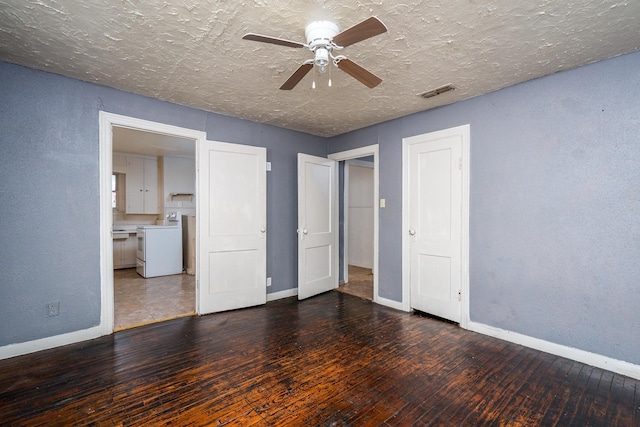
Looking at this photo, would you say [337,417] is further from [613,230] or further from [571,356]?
[613,230]

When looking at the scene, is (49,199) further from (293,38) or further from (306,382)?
(306,382)

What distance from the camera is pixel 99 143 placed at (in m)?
2.88

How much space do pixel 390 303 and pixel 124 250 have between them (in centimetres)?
534

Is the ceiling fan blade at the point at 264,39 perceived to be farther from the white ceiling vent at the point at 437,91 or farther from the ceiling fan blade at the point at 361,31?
the white ceiling vent at the point at 437,91

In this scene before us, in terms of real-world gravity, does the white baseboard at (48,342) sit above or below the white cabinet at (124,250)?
below

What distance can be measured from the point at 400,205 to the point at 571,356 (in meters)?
2.12

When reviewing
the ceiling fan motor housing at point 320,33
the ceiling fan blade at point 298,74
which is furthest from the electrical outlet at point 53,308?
the ceiling fan motor housing at point 320,33

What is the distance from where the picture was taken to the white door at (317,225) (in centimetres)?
419

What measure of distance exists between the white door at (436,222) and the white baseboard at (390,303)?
16cm

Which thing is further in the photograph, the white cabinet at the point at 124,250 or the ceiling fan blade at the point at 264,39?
the white cabinet at the point at 124,250

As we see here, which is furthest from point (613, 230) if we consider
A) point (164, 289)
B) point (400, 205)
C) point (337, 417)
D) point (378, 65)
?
point (164, 289)

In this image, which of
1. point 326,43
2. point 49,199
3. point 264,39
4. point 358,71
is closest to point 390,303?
point 358,71

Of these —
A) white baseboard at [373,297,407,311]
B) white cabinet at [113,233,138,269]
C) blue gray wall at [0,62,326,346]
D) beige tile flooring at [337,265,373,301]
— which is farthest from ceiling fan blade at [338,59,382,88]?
white cabinet at [113,233,138,269]

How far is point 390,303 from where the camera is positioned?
3.91 m
